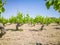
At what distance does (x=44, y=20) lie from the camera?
62.9 metres

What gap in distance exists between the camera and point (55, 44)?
55.0ft

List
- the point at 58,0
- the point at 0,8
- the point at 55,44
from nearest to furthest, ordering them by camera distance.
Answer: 1. the point at 0,8
2. the point at 58,0
3. the point at 55,44

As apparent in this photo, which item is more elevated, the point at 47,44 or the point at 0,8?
the point at 0,8

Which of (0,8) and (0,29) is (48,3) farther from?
(0,29)

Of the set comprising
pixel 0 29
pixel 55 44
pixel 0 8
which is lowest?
pixel 55 44

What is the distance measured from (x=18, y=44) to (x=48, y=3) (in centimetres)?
699

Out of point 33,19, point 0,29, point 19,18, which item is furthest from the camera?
point 33,19

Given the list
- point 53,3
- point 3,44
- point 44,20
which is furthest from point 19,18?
point 53,3

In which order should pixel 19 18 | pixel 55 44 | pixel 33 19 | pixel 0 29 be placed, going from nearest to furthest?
pixel 0 29, pixel 55 44, pixel 19 18, pixel 33 19

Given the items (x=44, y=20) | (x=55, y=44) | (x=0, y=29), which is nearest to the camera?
(x=0, y=29)

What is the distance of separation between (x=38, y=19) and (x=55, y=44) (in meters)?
47.8

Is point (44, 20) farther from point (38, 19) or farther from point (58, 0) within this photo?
point (58, 0)

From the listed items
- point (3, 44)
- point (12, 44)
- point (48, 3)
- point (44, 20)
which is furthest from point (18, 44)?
point (44, 20)

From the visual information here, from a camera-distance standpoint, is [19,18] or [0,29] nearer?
[0,29]
